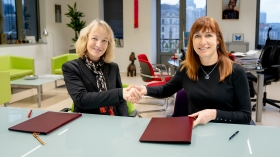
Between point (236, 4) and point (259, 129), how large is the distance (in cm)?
712

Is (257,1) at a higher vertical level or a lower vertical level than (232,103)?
higher

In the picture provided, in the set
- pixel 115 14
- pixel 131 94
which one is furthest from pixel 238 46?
pixel 131 94

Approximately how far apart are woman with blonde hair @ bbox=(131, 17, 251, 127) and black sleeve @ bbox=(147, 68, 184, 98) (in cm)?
12

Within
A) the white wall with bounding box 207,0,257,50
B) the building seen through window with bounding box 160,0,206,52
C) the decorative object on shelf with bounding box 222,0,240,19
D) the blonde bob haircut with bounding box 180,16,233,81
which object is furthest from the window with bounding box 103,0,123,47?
the blonde bob haircut with bounding box 180,16,233,81

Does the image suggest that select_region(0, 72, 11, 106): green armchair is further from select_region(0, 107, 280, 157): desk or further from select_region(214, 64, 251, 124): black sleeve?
select_region(214, 64, 251, 124): black sleeve

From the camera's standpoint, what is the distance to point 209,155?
4.17ft

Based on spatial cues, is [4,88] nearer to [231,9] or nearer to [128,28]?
[128,28]

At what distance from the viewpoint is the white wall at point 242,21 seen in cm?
798

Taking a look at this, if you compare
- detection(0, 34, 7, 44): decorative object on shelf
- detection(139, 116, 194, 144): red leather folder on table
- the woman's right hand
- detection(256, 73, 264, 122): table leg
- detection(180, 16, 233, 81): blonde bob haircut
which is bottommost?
detection(256, 73, 264, 122): table leg

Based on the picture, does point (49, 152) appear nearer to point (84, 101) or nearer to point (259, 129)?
point (84, 101)

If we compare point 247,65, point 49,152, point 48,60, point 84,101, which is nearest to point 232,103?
point 84,101

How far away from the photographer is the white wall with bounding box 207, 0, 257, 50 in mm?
7980

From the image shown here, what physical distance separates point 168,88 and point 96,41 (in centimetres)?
67

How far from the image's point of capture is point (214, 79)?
198cm
